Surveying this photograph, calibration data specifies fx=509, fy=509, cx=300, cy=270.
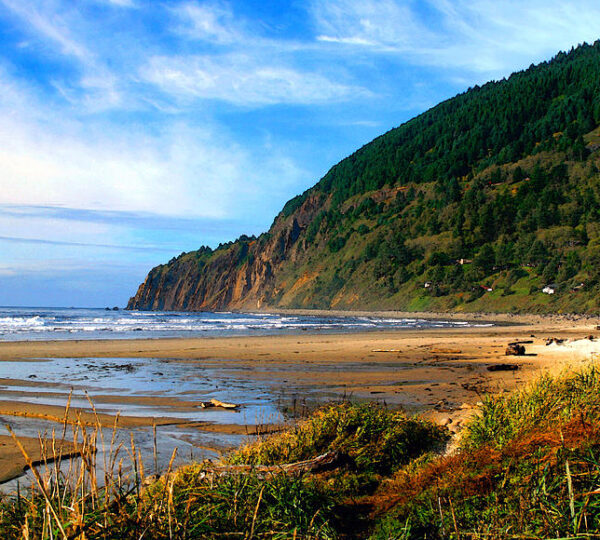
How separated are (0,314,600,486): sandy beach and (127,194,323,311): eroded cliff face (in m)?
108

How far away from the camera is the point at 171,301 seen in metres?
185

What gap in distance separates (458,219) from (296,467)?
304 ft

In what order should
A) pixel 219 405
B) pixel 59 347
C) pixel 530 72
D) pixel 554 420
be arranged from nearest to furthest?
pixel 554 420
pixel 219 405
pixel 59 347
pixel 530 72

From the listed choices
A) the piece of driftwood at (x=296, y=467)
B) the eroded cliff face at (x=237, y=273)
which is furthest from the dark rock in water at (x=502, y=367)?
the eroded cliff face at (x=237, y=273)

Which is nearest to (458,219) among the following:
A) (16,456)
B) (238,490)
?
(16,456)

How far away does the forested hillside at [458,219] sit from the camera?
2815 inches

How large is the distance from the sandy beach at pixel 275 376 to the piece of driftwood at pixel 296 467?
2.40ft

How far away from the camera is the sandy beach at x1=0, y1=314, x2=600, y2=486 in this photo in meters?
8.84

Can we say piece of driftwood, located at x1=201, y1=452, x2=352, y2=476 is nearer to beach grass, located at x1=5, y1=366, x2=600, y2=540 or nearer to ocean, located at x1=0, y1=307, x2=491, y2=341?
beach grass, located at x1=5, y1=366, x2=600, y2=540

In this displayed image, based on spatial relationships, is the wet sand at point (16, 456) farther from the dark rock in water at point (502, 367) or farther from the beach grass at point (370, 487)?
the dark rock in water at point (502, 367)

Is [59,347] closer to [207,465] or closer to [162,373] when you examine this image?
[162,373]

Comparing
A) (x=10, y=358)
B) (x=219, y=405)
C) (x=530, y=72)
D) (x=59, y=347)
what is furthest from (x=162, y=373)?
(x=530, y=72)

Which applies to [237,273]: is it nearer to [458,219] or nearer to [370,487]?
[458,219]

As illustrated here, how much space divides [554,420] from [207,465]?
3322 mm
